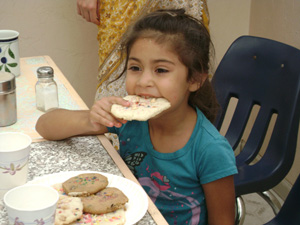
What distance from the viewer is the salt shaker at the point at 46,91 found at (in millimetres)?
1460

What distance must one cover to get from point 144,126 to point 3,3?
5.57ft

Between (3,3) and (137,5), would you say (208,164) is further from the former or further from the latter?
(3,3)

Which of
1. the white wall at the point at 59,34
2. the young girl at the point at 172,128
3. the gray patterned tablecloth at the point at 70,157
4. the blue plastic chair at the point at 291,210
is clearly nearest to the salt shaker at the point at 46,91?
the young girl at the point at 172,128

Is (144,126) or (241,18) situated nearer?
(144,126)

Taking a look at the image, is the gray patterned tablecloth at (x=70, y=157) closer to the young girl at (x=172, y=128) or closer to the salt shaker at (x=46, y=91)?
the young girl at (x=172, y=128)

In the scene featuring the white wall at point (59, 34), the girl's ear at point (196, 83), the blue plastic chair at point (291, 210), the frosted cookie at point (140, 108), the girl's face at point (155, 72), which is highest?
the girl's face at point (155, 72)

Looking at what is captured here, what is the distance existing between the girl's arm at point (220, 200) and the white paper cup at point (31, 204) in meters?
0.52

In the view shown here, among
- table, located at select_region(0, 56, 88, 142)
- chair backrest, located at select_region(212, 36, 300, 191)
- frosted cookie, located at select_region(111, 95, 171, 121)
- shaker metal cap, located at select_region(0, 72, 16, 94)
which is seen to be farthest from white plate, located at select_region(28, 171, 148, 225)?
chair backrest, located at select_region(212, 36, 300, 191)

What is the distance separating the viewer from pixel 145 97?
1203mm

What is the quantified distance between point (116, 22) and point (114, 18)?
20mm

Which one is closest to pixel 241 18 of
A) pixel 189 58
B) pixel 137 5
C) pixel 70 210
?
pixel 137 5

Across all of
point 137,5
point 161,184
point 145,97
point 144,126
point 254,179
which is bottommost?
point 254,179

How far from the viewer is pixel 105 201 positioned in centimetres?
96

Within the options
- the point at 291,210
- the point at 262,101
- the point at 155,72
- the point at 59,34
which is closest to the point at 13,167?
the point at 155,72
